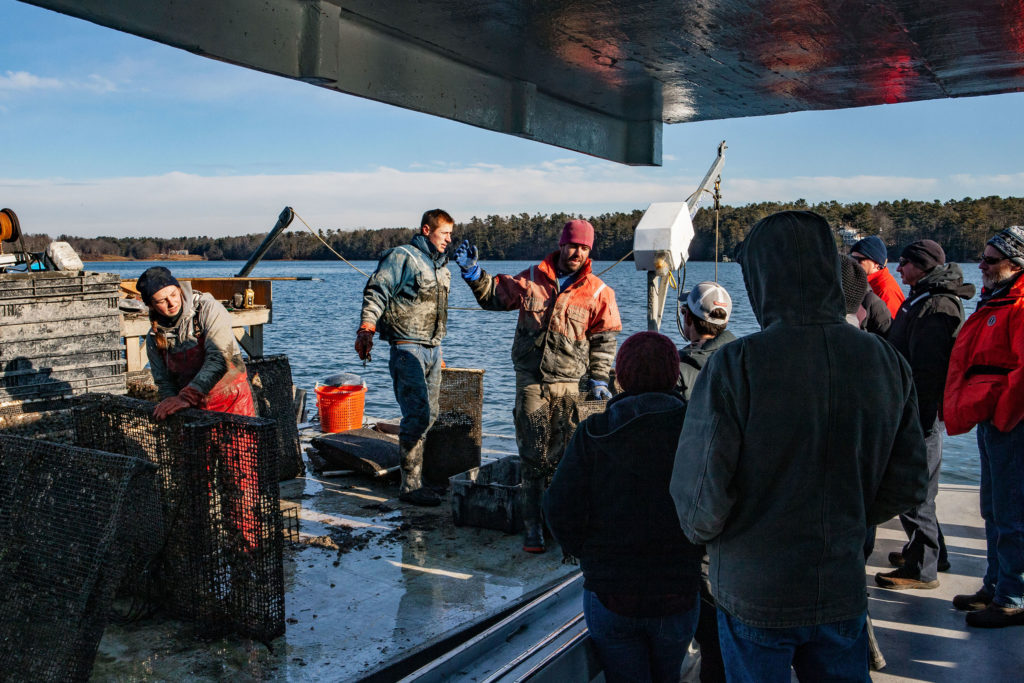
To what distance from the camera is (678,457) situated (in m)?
2.06

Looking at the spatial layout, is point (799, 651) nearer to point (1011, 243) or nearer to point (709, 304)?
point (709, 304)

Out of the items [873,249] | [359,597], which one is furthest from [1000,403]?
[359,597]

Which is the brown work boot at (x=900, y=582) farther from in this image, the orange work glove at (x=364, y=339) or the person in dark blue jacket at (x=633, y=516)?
the orange work glove at (x=364, y=339)

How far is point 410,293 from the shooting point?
5.50 metres

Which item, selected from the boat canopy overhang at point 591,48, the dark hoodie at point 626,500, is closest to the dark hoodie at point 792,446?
the dark hoodie at point 626,500

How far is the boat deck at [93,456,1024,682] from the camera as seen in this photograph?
11.1 feet

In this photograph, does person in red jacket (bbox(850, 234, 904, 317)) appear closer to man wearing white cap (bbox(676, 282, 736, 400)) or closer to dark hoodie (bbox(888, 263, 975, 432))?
dark hoodie (bbox(888, 263, 975, 432))

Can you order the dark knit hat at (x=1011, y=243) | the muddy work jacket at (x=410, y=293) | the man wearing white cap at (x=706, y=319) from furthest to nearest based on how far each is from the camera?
the muddy work jacket at (x=410, y=293), the dark knit hat at (x=1011, y=243), the man wearing white cap at (x=706, y=319)

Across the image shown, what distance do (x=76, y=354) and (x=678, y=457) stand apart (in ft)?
17.1

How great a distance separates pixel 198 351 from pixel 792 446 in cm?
377

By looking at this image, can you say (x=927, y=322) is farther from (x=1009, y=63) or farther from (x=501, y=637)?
(x=501, y=637)

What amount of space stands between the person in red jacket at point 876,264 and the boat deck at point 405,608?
5.60 ft

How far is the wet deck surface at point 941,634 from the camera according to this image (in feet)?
10.9

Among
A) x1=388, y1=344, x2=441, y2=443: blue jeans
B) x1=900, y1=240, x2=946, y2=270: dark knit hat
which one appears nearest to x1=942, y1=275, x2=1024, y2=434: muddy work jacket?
x1=900, y1=240, x2=946, y2=270: dark knit hat
